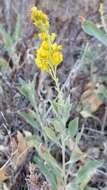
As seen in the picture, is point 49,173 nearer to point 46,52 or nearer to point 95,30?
point 46,52

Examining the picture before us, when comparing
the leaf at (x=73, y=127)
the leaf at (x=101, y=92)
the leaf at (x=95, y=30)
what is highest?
the leaf at (x=95, y=30)

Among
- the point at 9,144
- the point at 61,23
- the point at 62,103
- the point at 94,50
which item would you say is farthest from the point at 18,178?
the point at 61,23

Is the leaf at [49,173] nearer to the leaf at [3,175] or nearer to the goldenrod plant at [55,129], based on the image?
the goldenrod plant at [55,129]

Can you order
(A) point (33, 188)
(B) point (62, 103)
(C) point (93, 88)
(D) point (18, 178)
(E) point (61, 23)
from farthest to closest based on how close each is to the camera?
(E) point (61, 23)
(C) point (93, 88)
(D) point (18, 178)
(A) point (33, 188)
(B) point (62, 103)

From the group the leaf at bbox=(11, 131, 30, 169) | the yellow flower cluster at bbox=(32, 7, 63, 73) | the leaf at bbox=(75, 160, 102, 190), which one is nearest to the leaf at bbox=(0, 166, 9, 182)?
the leaf at bbox=(11, 131, 30, 169)

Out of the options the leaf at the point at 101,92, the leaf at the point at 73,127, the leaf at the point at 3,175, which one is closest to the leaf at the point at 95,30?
the leaf at the point at 101,92

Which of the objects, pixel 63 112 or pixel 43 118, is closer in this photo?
pixel 63 112

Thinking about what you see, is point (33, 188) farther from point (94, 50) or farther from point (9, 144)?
point (94, 50)

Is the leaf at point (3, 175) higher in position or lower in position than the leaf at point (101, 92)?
lower

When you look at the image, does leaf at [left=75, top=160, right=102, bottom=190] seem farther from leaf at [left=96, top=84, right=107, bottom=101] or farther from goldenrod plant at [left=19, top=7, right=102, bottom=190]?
leaf at [left=96, top=84, right=107, bottom=101]

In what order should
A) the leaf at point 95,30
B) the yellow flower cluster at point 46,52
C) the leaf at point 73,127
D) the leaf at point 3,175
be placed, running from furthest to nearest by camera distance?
1. the leaf at point 95,30
2. the leaf at point 3,175
3. the leaf at point 73,127
4. the yellow flower cluster at point 46,52

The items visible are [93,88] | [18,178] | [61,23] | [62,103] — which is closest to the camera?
[62,103]
